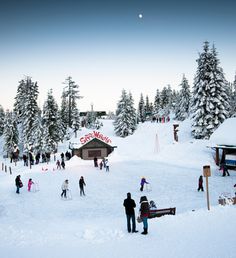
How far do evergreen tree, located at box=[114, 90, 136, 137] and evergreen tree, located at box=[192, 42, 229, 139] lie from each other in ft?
71.8

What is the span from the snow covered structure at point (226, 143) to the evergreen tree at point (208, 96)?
6.05 m

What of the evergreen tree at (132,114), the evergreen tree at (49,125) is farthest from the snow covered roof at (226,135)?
the evergreen tree at (132,114)

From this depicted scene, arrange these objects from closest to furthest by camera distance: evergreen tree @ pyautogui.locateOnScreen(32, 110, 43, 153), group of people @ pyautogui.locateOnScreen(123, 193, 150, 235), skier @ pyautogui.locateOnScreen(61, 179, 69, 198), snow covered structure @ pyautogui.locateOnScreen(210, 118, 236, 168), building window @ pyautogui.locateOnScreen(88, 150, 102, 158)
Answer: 1. group of people @ pyautogui.locateOnScreen(123, 193, 150, 235)
2. skier @ pyautogui.locateOnScreen(61, 179, 69, 198)
3. snow covered structure @ pyautogui.locateOnScreen(210, 118, 236, 168)
4. building window @ pyautogui.locateOnScreen(88, 150, 102, 158)
5. evergreen tree @ pyautogui.locateOnScreen(32, 110, 43, 153)

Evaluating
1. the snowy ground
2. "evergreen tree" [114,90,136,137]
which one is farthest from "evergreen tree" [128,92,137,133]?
the snowy ground

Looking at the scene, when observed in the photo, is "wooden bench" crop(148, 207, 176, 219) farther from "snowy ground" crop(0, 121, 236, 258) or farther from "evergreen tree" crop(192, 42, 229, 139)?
"evergreen tree" crop(192, 42, 229, 139)

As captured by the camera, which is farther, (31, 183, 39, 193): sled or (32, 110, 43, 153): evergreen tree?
(32, 110, 43, 153): evergreen tree

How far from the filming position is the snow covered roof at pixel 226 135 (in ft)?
88.9

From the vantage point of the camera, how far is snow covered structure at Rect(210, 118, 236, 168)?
1043 inches

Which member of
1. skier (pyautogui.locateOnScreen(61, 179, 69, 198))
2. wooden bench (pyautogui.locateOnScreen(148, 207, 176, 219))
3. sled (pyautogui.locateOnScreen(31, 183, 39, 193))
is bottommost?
sled (pyautogui.locateOnScreen(31, 183, 39, 193))

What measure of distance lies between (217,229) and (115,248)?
424 cm

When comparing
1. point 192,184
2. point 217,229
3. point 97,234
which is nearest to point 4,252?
point 97,234

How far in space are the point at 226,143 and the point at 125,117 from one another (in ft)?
110

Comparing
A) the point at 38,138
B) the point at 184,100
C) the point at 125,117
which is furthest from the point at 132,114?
the point at 38,138

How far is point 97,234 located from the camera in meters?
10.1
